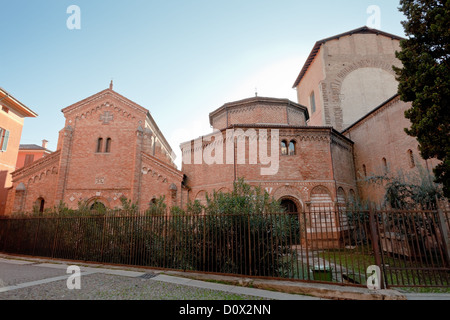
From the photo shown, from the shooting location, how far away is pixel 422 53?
7.83 metres

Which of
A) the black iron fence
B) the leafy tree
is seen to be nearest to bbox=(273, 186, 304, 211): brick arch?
the black iron fence

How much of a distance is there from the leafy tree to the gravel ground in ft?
24.8

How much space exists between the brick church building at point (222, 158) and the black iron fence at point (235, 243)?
4271 millimetres

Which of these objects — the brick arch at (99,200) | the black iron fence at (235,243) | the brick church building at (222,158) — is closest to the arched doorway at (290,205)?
the brick church building at (222,158)

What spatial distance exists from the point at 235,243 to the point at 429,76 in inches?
320

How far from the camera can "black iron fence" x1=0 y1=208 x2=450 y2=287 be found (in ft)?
18.3

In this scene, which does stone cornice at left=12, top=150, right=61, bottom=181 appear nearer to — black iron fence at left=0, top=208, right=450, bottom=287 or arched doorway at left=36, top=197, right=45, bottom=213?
arched doorway at left=36, top=197, right=45, bottom=213

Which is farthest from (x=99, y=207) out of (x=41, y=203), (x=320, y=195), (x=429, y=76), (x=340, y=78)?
(x=340, y=78)

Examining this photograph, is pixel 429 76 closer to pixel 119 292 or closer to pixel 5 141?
pixel 119 292

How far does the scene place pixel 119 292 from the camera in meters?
5.20

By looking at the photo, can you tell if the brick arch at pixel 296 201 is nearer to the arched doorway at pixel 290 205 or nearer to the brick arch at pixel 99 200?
the arched doorway at pixel 290 205

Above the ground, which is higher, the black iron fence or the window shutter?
the window shutter

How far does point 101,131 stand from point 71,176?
3.64 metres

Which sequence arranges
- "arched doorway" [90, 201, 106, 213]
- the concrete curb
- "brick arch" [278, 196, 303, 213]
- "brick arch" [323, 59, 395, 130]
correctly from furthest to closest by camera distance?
"brick arch" [323, 59, 395, 130] < "brick arch" [278, 196, 303, 213] < "arched doorway" [90, 201, 106, 213] < the concrete curb
